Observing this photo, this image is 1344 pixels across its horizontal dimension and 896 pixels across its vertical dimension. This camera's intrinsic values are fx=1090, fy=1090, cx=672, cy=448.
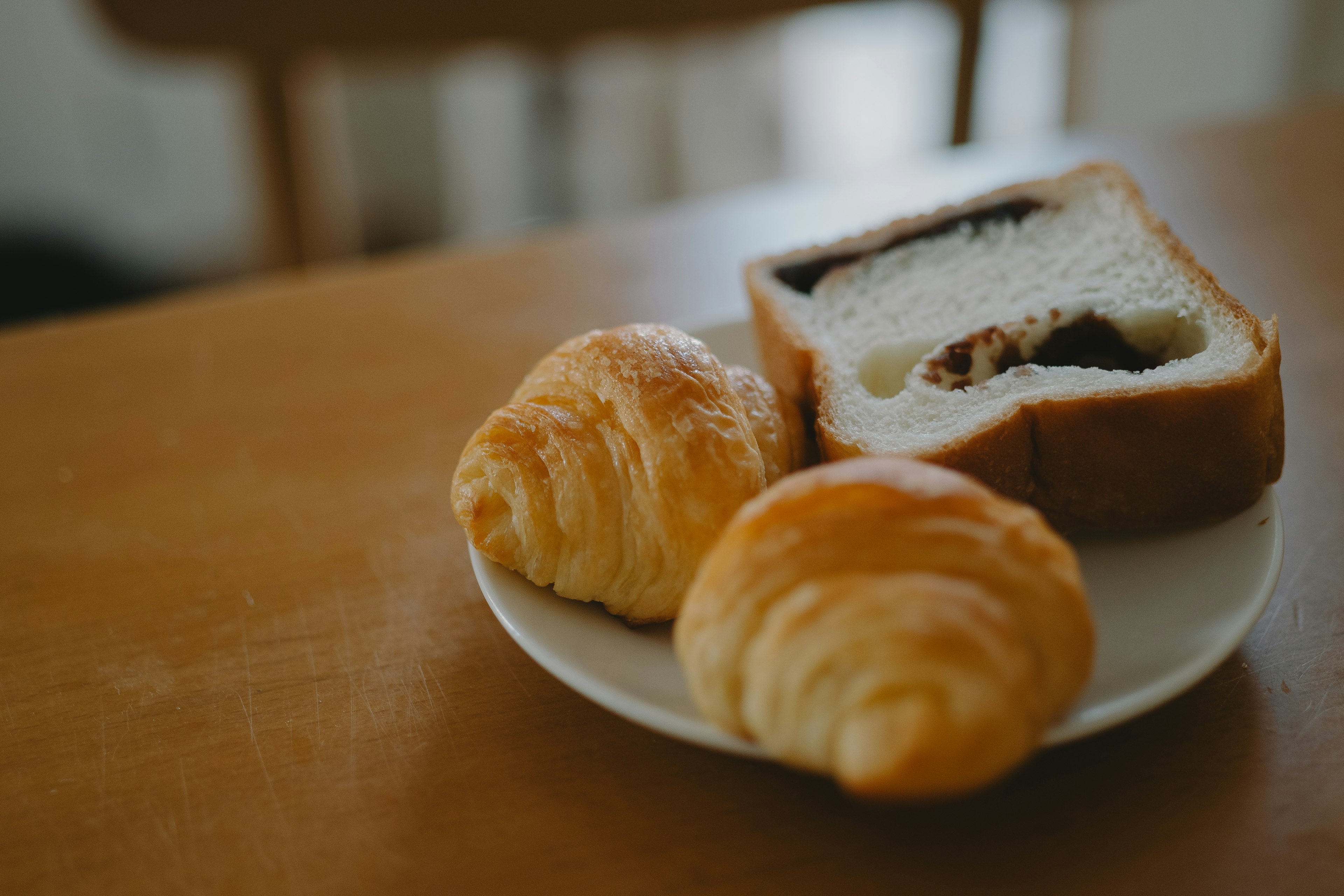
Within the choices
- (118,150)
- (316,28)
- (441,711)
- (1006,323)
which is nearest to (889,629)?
(441,711)

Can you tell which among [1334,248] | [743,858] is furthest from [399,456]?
[1334,248]

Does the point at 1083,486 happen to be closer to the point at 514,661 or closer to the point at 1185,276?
the point at 1185,276

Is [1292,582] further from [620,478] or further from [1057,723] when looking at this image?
[620,478]

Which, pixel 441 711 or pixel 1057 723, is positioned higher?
pixel 1057 723

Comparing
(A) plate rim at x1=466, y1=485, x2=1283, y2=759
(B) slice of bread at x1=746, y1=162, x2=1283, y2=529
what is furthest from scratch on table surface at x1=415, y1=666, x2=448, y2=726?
(B) slice of bread at x1=746, y1=162, x2=1283, y2=529

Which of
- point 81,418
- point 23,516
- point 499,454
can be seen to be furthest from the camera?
point 81,418

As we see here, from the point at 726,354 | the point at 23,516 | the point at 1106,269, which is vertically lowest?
the point at 23,516
